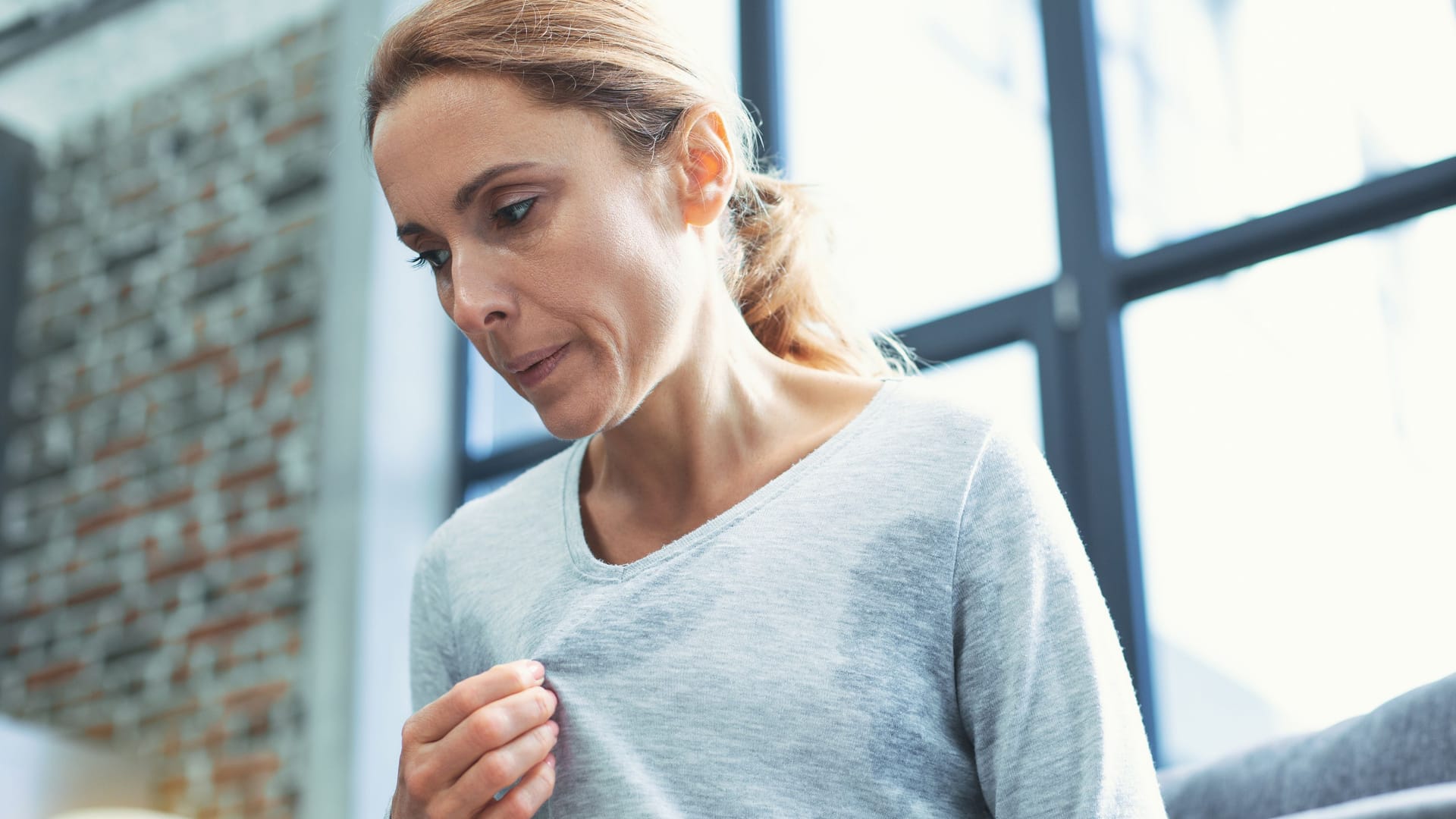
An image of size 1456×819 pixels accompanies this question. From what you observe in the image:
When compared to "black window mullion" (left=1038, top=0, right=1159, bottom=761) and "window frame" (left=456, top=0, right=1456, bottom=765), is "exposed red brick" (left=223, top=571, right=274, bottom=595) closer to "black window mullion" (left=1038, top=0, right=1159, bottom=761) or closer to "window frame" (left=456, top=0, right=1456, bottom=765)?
"window frame" (left=456, top=0, right=1456, bottom=765)

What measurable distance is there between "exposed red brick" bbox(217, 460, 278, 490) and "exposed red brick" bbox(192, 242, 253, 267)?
0.64m

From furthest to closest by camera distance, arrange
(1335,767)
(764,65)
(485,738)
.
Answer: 1. (764,65)
2. (1335,767)
3. (485,738)

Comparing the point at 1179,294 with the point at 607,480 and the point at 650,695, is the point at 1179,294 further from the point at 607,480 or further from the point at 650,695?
the point at 650,695

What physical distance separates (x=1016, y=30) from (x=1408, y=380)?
1.18m

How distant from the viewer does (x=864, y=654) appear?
1145 millimetres

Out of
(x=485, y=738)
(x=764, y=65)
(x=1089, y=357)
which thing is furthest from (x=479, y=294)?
(x=764, y=65)

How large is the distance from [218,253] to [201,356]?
299 millimetres

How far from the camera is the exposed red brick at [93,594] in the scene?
4.01 meters

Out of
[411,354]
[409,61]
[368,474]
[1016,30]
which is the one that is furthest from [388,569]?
[409,61]

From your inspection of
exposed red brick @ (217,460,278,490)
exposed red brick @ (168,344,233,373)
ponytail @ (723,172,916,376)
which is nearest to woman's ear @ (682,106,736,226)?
ponytail @ (723,172,916,376)

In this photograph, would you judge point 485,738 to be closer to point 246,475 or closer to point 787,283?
point 787,283

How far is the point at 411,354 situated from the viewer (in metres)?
3.95

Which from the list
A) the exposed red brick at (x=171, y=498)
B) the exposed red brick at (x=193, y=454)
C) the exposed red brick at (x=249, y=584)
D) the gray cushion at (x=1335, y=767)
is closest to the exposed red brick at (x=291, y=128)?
the exposed red brick at (x=193, y=454)

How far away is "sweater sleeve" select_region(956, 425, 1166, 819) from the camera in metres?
1.07
